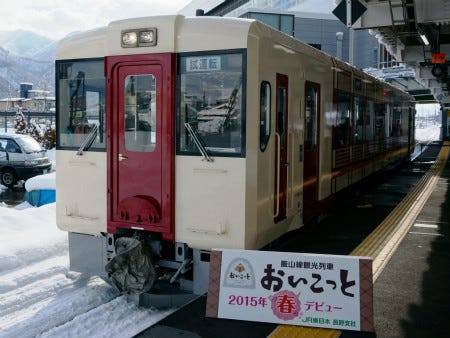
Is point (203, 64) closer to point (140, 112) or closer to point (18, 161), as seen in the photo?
point (140, 112)

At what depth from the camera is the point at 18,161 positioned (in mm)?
18453

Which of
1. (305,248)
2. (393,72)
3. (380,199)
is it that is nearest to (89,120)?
(305,248)

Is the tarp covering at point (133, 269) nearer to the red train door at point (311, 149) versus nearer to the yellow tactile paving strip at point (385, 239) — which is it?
the yellow tactile paving strip at point (385, 239)

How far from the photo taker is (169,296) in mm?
Result: 5469

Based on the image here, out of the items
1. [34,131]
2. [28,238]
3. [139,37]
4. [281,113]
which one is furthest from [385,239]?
[34,131]

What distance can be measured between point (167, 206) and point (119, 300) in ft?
3.74

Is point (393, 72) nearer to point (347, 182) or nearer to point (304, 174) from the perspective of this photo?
point (347, 182)

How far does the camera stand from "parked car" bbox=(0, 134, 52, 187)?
18.4 metres

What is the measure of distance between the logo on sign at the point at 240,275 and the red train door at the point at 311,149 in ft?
8.68

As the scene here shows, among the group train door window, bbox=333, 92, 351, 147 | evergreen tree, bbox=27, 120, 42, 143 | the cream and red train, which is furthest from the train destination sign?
evergreen tree, bbox=27, 120, 42, 143

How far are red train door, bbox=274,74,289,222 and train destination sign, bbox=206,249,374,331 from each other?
141 centimetres

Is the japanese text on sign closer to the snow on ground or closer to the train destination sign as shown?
the train destination sign

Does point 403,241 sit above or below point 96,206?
below

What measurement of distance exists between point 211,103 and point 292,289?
201 cm
